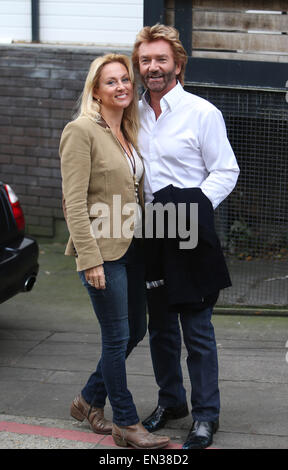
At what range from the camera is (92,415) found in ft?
13.3

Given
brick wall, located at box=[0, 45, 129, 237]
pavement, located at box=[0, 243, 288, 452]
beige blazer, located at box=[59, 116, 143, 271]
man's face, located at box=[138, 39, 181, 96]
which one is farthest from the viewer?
brick wall, located at box=[0, 45, 129, 237]

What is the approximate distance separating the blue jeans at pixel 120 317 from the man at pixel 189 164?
14 cm

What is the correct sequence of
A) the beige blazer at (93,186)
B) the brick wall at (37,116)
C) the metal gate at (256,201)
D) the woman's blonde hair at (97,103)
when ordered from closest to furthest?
the beige blazer at (93,186) → the woman's blonde hair at (97,103) → the metal gate at (256,201) → the brick wall at (37,116)

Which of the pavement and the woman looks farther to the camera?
the pavement

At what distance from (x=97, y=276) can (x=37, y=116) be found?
5.22 m

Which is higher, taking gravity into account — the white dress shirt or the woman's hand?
the white dress shirt

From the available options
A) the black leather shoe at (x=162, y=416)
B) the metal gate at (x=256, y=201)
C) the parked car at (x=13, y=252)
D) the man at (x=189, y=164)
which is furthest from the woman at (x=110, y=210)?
the metal gate at (x=256, y=201)

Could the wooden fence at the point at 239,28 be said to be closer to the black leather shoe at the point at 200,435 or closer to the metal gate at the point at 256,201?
Answer: the metal gate at the point at 256,201

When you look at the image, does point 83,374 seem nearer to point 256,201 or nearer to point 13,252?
point 13,252

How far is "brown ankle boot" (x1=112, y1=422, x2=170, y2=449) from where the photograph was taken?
376cm

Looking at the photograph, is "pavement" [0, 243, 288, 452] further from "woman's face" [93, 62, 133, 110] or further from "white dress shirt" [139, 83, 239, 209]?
"woman's face" [93, 62, 133, 110]

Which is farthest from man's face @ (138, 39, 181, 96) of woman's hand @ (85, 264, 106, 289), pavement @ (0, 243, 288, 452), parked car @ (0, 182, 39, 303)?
parked car @ (0, 182, 39, 303)

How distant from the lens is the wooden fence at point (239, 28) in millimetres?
5902

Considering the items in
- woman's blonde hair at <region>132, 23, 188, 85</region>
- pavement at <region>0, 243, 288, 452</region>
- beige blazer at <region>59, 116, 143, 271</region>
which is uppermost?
woman's blonde hair at <region>132, 23, 188, 85</region>
